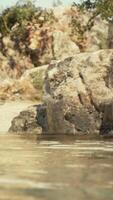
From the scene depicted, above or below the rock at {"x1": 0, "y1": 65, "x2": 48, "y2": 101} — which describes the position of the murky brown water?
below

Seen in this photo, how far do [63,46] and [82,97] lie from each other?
1958 cm

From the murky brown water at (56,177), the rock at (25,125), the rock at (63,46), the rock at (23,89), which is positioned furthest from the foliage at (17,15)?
the murky brown water at (56,177)

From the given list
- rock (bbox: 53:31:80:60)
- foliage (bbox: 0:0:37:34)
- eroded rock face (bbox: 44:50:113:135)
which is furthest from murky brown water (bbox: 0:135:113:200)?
foliage (bbox: 0:0:37:34)

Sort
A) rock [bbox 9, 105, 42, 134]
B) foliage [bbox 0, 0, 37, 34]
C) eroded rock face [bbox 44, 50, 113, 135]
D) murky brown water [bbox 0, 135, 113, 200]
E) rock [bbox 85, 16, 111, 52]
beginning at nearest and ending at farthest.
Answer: murky brown water [bbox 0, 135, 113, 200] < eroded rock face [bbox 44, 50, 113, 135] < rock [bbox 9, 105, 42, 134] < rock [bbox 85, 16, 111, 52] < foliage [bbox 0, 0, 37, 34]

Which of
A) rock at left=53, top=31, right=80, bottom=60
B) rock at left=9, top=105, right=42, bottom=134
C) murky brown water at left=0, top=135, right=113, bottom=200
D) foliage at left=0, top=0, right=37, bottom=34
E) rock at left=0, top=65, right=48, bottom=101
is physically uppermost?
foliage at left=0, top=0, right=37, bottom=34

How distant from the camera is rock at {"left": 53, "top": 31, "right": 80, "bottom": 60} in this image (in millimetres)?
37469

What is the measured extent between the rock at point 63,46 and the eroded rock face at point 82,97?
685 inches

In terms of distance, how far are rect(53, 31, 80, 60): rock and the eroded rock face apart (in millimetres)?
17388

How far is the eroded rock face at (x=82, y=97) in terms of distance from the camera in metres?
18.0

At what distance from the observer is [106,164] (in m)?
7.61

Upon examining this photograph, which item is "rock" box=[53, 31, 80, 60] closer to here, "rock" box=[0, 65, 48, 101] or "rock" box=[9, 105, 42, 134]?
"rock" box=[0, 65, 48, 101]

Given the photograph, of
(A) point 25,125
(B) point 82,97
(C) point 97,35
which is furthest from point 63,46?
(B) point 82,97

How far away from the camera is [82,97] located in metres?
18.5

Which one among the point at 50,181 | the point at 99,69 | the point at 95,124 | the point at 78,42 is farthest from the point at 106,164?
the point at 78,42
